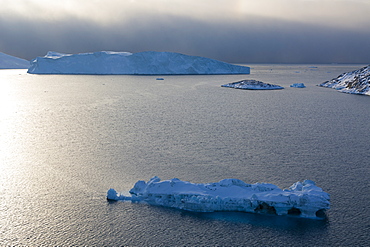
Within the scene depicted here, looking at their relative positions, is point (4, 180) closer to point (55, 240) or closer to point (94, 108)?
point (55, 240)

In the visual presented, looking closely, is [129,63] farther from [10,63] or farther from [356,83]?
[10,63]

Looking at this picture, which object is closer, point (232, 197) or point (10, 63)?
point (232, 197)

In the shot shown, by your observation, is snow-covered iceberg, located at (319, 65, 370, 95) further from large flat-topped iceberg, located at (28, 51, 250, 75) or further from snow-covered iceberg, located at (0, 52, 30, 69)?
snow-covered iceberg, located at (0, 52, 30, 69)

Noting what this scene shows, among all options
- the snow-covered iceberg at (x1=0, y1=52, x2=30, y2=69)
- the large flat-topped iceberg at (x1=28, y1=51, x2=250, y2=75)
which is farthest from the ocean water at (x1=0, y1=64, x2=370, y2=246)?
the snow-covered iceberg at (x1=0, y1=52, x2=30, y2=69)

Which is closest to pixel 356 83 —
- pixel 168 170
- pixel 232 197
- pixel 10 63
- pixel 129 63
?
pixel 168 170

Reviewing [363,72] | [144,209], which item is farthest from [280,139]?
[363,72]
